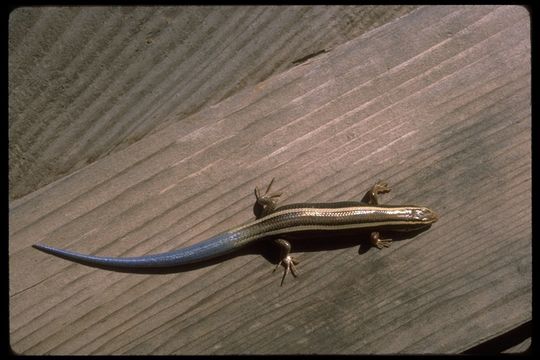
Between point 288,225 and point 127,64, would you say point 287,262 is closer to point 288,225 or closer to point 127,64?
point 288,225

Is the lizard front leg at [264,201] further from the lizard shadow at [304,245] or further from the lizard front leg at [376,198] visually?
the lizard front leg at [376,198]

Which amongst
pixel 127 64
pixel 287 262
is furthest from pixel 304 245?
pixel 127 64

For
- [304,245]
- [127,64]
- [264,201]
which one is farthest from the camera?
[304,245]

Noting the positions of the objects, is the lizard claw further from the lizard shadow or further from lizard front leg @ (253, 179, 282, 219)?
lizard front leg @ (253, 179, 282, 219)

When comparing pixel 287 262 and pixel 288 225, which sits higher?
pixel 288 225

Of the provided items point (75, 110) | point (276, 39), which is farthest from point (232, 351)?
point (276, 39)

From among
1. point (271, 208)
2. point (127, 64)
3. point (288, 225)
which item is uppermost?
point (127, 64)
